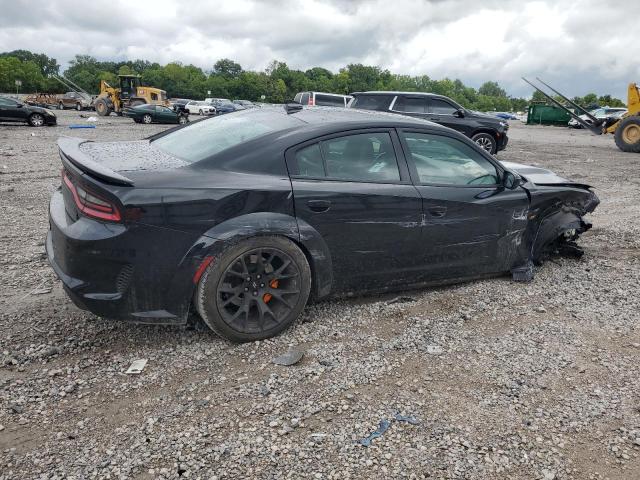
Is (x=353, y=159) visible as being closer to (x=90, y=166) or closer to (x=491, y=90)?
(x=90, y=166)

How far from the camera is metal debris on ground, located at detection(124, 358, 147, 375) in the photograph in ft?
9.82

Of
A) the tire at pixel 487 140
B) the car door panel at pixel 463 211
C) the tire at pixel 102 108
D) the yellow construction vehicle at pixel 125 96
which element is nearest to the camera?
the car door panel at pixel 463 211

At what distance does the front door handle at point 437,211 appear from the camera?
3.80m

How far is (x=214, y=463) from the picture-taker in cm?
229

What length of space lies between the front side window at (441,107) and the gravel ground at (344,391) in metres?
9.74

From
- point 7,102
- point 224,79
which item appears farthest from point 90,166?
point 224,79

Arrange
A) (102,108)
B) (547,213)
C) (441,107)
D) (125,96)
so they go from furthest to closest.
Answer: (125,96)
(102,108)
(441,107)
(547,213)

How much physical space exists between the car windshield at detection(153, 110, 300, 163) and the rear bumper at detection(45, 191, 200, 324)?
0.69 meters

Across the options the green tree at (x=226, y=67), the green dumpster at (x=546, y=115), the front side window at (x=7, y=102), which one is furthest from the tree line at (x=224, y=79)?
the front side window at (x=7, y=102)

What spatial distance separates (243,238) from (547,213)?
2908mm

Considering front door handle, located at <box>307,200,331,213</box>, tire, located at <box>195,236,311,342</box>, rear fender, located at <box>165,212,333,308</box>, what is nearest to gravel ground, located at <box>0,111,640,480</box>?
tire, located at <box>195,236,311,342</box>

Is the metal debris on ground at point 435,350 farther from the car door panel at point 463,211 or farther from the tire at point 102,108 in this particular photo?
the tire at point 102,108

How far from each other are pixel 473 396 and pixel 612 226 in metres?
4.98

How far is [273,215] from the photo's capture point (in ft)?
10.5
